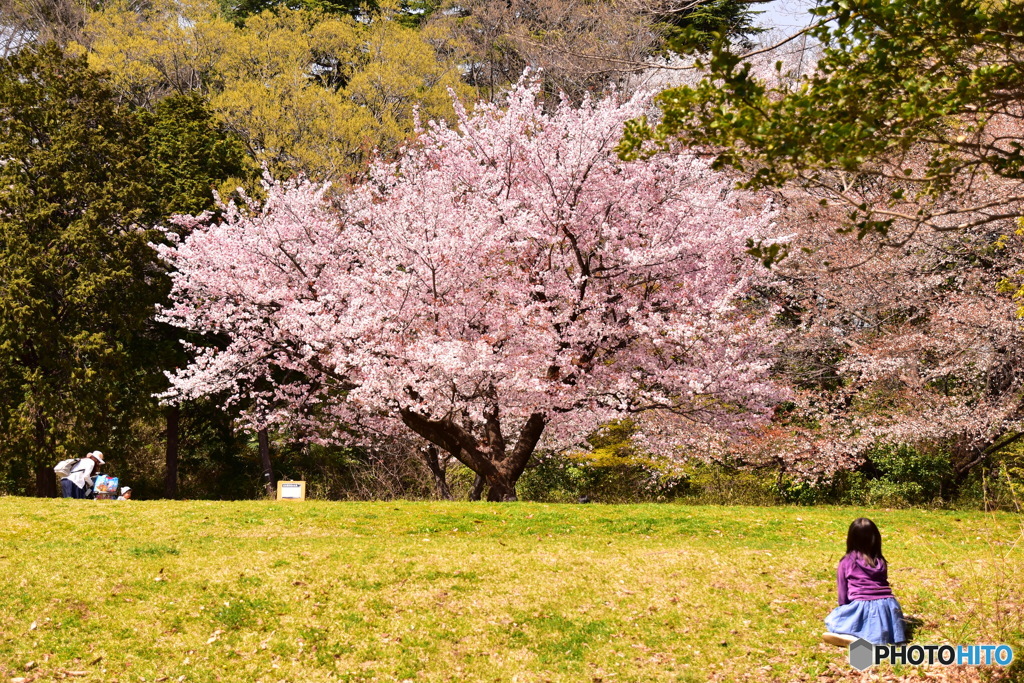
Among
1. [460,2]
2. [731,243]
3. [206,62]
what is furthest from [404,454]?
[460,2]

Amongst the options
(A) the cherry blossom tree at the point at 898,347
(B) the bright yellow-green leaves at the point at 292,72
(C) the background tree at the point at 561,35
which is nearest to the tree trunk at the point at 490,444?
(A) the cherry blossom tree at the point at 898,347

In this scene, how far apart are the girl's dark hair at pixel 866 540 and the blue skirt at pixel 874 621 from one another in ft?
1.26

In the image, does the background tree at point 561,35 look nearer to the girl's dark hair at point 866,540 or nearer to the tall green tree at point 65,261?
the tall green tree at point 65,261

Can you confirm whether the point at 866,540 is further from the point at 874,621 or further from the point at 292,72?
the point at 292,72

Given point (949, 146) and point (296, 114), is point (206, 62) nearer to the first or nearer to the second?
point (296, 114)

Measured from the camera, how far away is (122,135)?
2417cm

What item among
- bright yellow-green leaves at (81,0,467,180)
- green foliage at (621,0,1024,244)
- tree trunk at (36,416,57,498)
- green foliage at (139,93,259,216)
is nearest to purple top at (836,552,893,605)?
green foliage at (621,0,1024,244)

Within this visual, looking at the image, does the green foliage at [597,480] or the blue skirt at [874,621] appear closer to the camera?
the blue skirt at [874,621]

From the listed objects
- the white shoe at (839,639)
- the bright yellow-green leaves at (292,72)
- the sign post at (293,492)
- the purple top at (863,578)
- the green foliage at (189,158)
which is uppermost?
the bright yellow-green leaves at (292,72)

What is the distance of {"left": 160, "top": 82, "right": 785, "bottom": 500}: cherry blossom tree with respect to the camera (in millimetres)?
16234

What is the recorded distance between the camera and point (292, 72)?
3912 centimetres

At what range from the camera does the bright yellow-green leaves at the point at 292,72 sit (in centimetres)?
3575

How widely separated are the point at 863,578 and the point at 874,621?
39 centimetres

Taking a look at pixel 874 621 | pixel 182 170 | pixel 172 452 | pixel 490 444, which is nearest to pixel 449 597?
pixel 874 621
